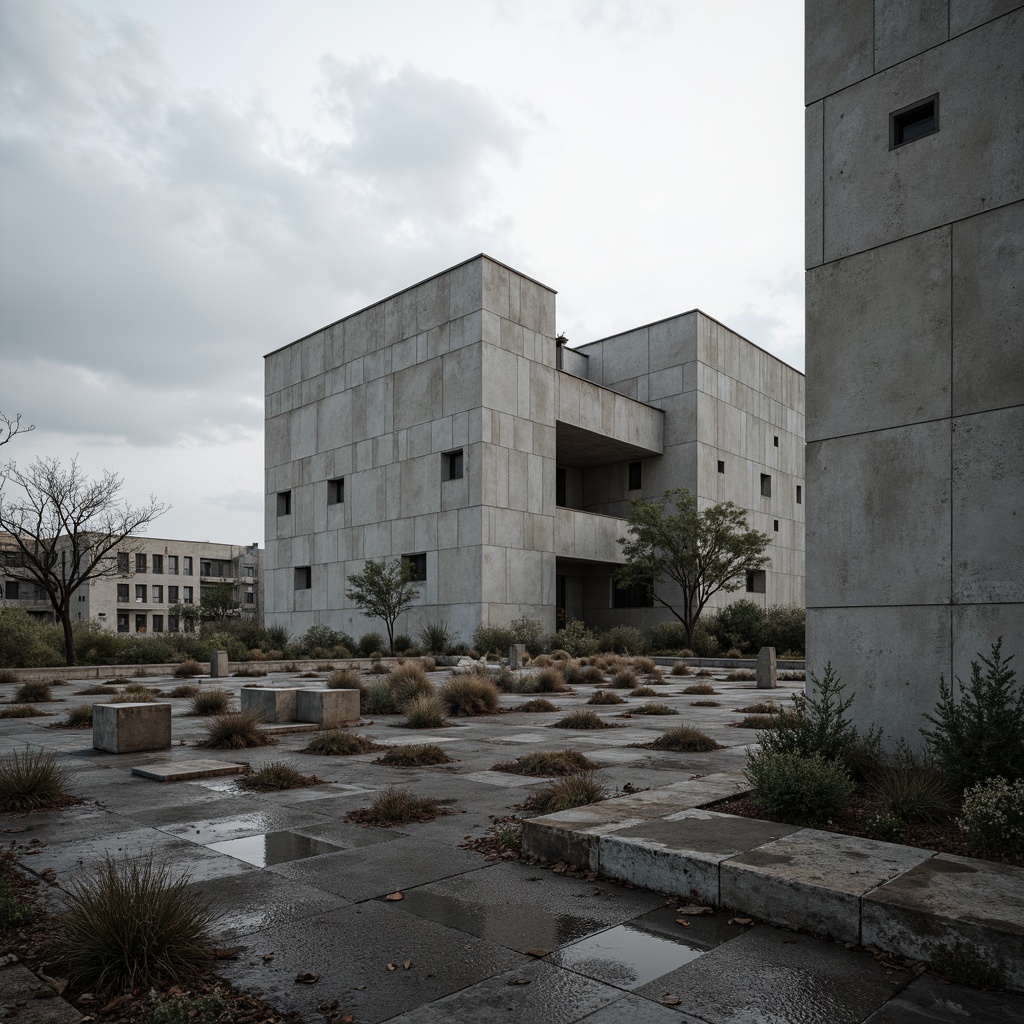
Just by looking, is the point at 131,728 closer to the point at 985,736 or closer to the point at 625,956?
the point at 625,956

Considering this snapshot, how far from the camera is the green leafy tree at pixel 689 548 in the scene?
41.1 m

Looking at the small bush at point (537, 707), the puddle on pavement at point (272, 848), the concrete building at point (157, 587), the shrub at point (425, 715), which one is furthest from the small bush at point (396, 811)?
the concrete building at point (157, 587)

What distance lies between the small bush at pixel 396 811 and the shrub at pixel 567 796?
871 millimetres

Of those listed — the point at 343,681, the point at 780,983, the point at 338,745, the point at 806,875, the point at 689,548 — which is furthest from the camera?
the point at 689,548

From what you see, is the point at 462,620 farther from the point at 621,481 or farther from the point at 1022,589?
the point at 1022,589

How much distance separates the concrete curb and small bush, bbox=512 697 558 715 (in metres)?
9.78

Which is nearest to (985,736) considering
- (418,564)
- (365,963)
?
(365,963)

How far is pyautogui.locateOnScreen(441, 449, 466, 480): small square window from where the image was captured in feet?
131

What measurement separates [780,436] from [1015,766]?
5130 centimetres

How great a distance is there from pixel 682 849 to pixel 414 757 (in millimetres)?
5525

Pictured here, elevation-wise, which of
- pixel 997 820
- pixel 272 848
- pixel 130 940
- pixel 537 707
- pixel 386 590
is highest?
pixel 386 590

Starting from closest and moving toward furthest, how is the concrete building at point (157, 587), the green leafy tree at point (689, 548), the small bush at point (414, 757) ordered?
1. the small bush at point (414, 757)
2. the green leafy tree at point (689, 548)
3. the concrete building at point (157, 587)

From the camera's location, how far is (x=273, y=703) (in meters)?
14.6

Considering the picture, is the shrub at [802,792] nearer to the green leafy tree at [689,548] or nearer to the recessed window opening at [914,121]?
the recessed window opening at [914,121]
